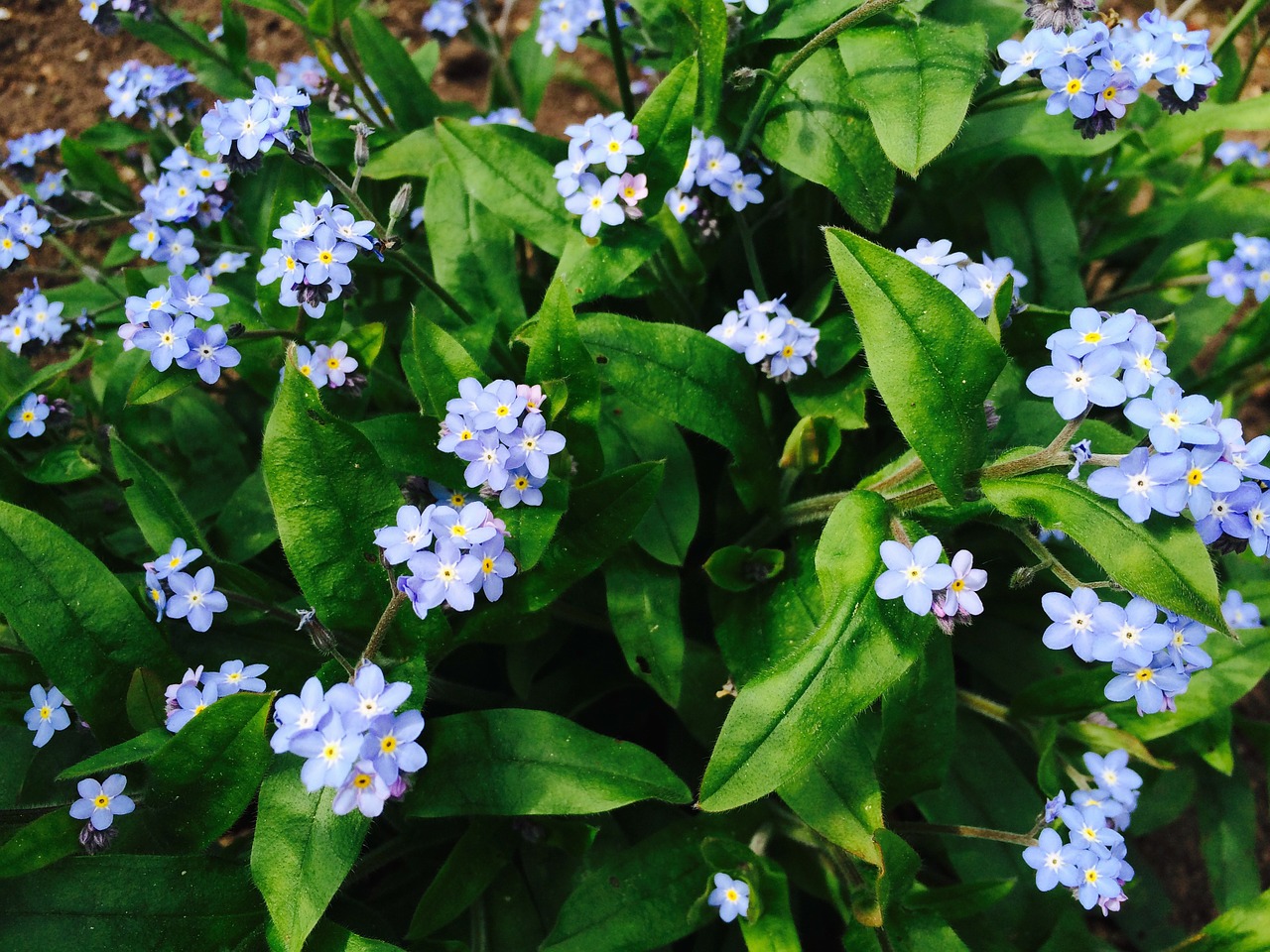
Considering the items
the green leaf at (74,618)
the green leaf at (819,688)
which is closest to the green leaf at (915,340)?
the green leaf at (819,688)

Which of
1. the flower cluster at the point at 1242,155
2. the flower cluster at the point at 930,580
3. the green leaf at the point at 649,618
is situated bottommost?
the flower cluster at the point at 1242,155

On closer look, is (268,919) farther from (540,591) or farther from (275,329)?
(275,329)

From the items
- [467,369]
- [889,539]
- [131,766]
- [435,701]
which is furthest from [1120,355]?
[131,766]

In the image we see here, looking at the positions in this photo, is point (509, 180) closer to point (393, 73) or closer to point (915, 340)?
point (393, 73)

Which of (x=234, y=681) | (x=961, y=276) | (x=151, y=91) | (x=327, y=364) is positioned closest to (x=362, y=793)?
(x=234, y=681)

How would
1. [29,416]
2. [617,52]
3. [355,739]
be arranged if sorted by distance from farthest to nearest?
1. [617,52]
2. [29,416]
3. [355,739]

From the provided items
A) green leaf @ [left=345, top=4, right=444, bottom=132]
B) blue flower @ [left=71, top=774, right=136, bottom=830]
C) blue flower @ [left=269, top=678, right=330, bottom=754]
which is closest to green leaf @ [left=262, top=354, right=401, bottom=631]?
blue flower @ [left=269, top=678, right=330, bottom=754]

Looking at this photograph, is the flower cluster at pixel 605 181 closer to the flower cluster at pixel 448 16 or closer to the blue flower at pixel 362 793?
the blue flower at pixel 362 793

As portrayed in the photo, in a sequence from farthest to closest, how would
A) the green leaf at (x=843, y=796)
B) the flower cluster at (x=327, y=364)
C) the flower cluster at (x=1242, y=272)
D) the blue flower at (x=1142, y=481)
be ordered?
1. the flower cluster at (x=1242, y=272)
2. the flower cluster at (x=327, y=364)
3. the green leaf at (x=843, y=796)
4. the blue flower at (x=1142, y=481)
